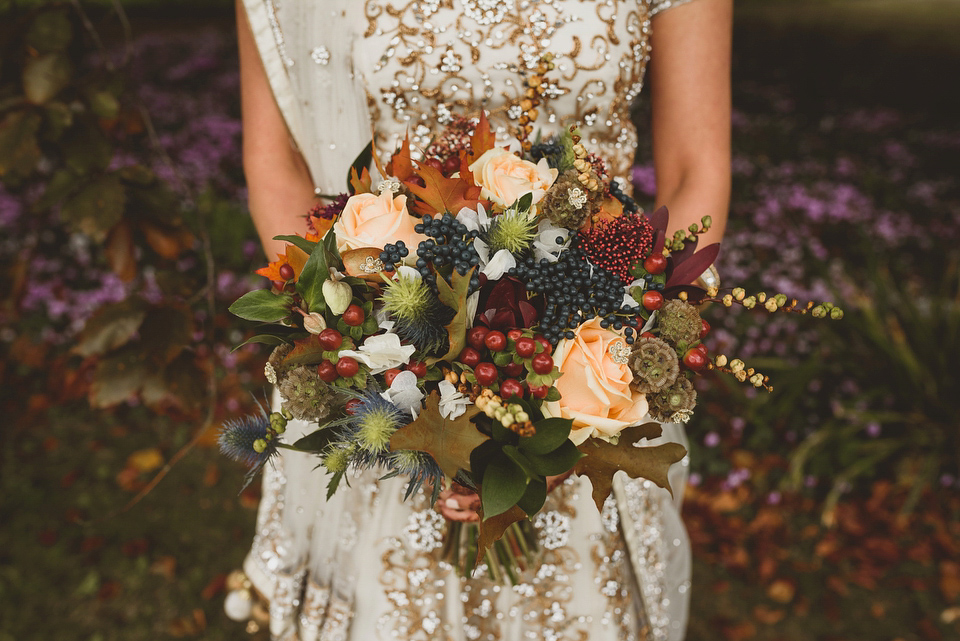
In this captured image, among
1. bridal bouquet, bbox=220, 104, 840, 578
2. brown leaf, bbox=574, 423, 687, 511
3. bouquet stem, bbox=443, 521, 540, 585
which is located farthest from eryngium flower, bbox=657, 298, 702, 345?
bouquet stem, bbox=443, 521, 540, 585

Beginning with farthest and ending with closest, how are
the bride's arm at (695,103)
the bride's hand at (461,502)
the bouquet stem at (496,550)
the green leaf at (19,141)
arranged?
1. the green leaf at (19,141)
2. the bride's arm at (695,103)
3. the bouquet stem at (496,550)
4. the bride's hand at (461,502)

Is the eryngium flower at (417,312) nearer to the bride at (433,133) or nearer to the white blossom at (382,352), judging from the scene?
the white blossom at (382,352)

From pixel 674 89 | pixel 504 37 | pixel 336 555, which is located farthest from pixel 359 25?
pixel 336 555

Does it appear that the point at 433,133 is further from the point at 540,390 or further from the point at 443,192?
the point at 540,390

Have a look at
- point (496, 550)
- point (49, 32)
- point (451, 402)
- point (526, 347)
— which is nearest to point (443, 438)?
point (451, 402)

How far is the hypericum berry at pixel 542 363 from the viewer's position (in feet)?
A: 2.34

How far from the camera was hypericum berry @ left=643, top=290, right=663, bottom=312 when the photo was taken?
2.52ft

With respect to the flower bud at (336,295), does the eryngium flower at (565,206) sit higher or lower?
higher

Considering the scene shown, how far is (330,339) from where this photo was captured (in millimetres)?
739

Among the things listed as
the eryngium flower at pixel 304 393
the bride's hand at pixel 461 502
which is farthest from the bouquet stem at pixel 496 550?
the eryngium flower at pixel 304 393

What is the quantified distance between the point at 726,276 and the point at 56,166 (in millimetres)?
3687

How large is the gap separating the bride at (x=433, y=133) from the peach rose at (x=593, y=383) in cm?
47

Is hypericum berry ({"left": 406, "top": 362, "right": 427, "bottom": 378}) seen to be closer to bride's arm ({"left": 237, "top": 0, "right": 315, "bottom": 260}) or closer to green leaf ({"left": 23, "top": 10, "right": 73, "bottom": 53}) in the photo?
bride's arm ({"left": 237, "top": 0, "right": 315, "bottom": 260})

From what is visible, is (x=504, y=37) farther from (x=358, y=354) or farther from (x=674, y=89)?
(x=358, y=354)
